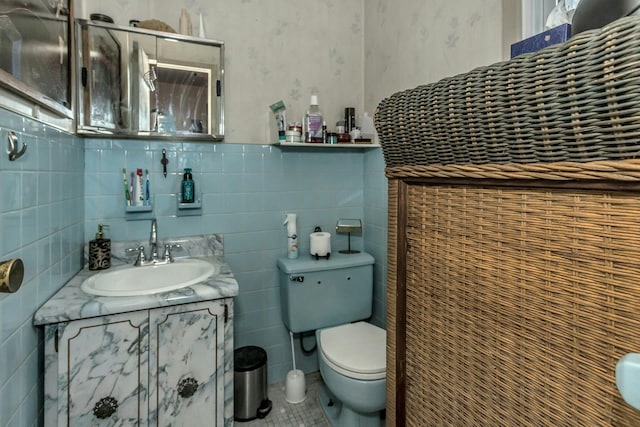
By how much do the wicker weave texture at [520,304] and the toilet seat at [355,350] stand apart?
0.62m

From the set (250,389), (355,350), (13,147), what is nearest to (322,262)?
(355,350)

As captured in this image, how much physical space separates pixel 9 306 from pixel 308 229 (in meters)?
1.34

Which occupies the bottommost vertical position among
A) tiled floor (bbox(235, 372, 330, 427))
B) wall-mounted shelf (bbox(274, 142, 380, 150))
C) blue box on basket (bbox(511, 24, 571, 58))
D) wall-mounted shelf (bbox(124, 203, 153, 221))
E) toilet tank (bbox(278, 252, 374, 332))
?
tiled floor (bbox(235, 372, 330, 427))

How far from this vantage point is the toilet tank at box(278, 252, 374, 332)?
171 cm

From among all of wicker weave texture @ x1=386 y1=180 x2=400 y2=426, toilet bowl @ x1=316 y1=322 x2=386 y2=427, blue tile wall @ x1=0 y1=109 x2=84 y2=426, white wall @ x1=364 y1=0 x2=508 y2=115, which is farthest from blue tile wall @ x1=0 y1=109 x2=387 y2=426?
wicker weave texture @ x1=386 y1=180 x2=400 y2=426

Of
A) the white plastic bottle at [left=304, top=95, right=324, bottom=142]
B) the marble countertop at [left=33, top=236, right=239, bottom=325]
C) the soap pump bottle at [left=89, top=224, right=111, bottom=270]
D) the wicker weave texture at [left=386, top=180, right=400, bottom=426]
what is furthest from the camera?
the white plastic bottle at [left=304, top=95, right=324, bottom=142]

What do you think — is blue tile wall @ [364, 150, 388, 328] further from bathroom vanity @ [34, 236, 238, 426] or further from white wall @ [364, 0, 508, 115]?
bathroom vanity @ [34, 236, 238, 426]

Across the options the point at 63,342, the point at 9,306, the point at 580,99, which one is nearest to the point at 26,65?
the point at 9,306

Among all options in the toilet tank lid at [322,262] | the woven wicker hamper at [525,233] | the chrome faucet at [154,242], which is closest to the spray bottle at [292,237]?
the toilet tank lid at [322,262]

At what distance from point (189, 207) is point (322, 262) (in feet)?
2.45

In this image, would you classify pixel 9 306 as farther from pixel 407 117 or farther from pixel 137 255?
pixel 407 117

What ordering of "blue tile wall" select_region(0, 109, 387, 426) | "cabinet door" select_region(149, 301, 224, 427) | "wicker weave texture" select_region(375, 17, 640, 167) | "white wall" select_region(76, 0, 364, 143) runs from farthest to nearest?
"white wall" select_region(76, 0, 364, 143)
"cabinet door" select_region(149, 301, 224, 427)
"blue tile wall" select_region(0, 109, 387, 426)
"wicker weave texture" select_region(375, 17, 640, 167)

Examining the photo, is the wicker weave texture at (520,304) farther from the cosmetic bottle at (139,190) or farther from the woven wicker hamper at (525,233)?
the cosmetic bottle at (139,190)

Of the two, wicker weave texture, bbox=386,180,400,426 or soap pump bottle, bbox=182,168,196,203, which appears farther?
soap pump bottle, bbox=182,168,196,203
